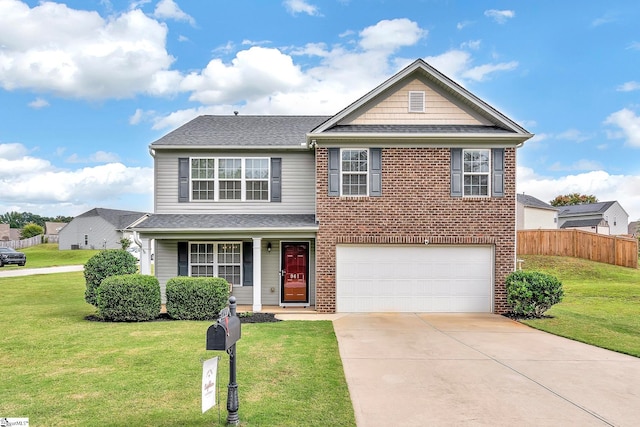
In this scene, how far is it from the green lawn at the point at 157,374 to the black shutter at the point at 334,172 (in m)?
4.11

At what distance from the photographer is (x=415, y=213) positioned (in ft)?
40.7

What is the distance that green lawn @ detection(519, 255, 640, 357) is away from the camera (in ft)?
31.6

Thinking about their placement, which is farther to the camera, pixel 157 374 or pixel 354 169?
pixel 354 169

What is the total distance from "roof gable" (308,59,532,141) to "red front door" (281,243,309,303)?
430 cm

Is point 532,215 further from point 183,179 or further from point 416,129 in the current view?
point 183,179

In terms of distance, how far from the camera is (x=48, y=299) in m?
15.3

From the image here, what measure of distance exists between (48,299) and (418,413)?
15.5 meters

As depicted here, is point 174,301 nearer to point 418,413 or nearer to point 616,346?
point 418,413

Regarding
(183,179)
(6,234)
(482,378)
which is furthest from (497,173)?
(6,234)

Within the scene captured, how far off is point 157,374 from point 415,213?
340 inches

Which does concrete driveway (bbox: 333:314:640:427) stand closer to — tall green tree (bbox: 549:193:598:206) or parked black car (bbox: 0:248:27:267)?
parked black car (bbox: 0:248:27:267)

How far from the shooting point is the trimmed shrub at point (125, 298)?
35.2 ft

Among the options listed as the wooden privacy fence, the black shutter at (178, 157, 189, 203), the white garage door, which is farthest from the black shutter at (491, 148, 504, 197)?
the wooden privacy fence

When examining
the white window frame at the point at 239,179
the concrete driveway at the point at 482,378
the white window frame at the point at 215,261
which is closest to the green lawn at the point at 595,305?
the concrete driveway at the point at 482,378
